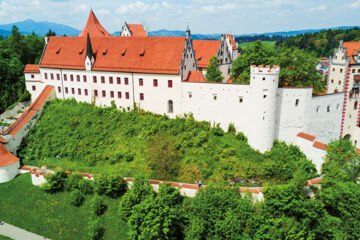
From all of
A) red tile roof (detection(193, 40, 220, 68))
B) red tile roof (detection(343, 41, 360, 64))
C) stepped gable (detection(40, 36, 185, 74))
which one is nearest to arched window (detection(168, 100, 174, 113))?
stepped gable (detection(40, 36, 185, 74))

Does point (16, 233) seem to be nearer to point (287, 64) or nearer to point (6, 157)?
point (6, 157)

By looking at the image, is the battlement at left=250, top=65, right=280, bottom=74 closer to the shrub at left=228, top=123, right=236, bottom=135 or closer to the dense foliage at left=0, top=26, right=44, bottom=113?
the shrub at left=228, top=123, right=236, bottom=135

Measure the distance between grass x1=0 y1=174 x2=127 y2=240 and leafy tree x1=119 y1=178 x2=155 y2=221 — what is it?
5.35 feet

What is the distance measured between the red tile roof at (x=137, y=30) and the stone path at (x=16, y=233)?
54.7 metres

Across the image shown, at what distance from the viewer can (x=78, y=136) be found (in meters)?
41.8

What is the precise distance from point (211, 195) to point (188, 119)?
52.7 feet

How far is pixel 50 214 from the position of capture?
31.4 metres

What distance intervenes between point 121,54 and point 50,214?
981 inches

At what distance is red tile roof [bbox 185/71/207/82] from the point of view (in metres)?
40.4

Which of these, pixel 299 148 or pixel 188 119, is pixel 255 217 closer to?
pixel 299 148

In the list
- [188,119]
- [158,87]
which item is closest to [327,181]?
[188,119]

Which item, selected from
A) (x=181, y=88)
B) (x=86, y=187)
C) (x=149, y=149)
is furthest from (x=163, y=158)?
(x=181, y=88)

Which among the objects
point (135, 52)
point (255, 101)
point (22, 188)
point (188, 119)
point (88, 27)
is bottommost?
point (22, 188)

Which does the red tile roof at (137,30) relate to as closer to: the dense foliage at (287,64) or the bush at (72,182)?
the dense foliage at (287,64)
